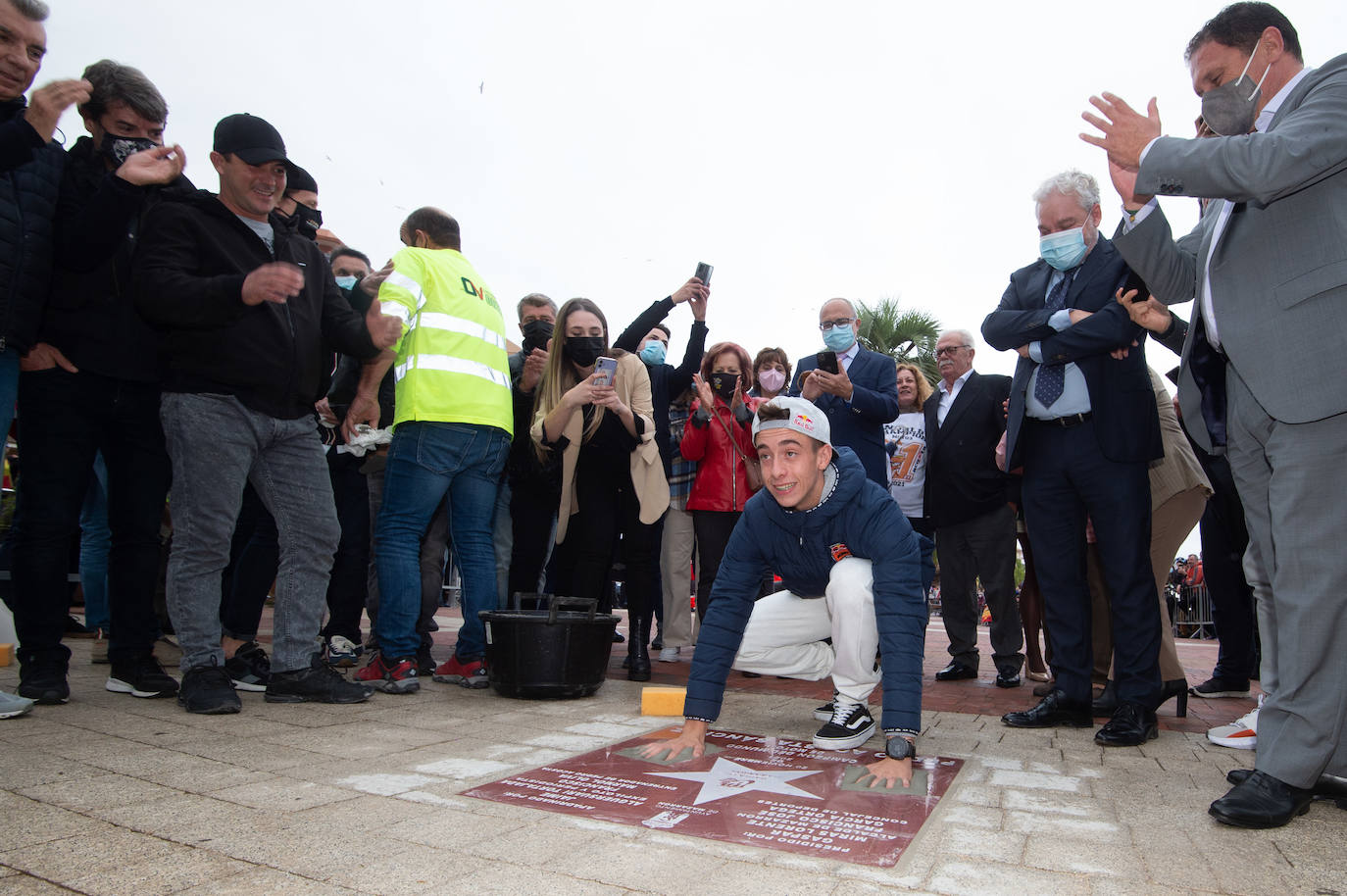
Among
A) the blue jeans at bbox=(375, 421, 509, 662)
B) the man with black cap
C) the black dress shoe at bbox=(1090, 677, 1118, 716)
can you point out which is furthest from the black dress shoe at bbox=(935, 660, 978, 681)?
the man with black cap

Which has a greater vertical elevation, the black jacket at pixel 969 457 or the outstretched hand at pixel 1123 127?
the outstretched hand at pixel 1123 127

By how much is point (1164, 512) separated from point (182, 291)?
439 centimetres

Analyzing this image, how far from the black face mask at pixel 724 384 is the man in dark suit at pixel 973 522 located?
1284 millimetres

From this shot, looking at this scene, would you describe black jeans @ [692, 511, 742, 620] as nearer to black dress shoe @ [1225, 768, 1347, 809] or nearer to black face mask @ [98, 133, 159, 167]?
black dress shoe @ [1225, 768, 1347, 809]

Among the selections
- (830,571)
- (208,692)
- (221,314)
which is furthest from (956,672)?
(221,314)

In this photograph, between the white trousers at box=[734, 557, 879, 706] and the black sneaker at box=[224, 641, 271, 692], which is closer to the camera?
the white trousers at box=[734, 557, 879, 706]

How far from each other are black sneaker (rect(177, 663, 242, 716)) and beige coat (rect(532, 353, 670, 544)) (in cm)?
A: 177

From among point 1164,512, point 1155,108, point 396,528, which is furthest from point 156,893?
point 1164,512

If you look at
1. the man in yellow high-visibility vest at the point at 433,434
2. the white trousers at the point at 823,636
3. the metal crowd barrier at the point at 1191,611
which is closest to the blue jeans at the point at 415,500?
the man in yellow high-visibility vest at the point at 433,434

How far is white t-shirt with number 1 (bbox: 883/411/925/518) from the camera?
598 cm

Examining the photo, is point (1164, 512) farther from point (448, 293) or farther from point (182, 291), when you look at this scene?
point (182, 291)

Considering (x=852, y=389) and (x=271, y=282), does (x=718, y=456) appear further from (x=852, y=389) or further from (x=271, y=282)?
(x=271, y=282)

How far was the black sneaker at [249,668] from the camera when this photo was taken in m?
3.79

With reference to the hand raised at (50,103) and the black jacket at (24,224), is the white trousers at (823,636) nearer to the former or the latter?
the black jacket at (24,224)
